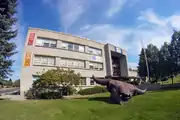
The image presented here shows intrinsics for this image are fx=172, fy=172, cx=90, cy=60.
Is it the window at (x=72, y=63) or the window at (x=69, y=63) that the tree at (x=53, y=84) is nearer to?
the window at (x=72, y=63)

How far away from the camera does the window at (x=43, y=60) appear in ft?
115

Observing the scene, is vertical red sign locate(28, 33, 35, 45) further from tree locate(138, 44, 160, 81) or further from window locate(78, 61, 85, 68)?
tree locate(138, 44, 160, 81)

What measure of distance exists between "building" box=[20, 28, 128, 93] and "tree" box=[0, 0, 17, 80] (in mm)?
11682

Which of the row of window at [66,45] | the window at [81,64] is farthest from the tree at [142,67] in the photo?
the window at [81,64]

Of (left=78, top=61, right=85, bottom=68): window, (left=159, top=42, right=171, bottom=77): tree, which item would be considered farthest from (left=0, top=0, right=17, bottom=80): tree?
(left=159, top=42, right=171, bottom=77): tree

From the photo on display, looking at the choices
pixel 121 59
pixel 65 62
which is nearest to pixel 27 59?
pixel 65 62

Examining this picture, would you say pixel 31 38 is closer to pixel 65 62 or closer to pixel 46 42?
pixel 46 42

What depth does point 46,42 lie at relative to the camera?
3750cm

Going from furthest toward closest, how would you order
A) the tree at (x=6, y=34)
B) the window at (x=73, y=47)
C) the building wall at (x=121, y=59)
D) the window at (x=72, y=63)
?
the building wall at (x=121, y=59) < the window at (x=73, y=47) < the window at (x=72, y=63) < the tree at (x=6, y=34)

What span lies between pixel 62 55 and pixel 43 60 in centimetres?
458

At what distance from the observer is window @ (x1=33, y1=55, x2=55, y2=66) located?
35.0 m

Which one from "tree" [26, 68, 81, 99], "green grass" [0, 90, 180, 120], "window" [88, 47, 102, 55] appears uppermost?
"window" [88, 47, 102, 55]

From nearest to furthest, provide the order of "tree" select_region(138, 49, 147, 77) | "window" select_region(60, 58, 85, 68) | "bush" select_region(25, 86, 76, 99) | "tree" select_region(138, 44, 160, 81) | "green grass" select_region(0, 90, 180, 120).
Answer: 1. "green grass" select_region(0, 90, 180, 120)
2. "bush" select_region(25, 86, 76, 99)
3. "window" select_region(60, 58, 85, 68)
4. "tree" select_region(138, 44, 160, 81)
5. "tree" select_region(138, 49, 147, 77)

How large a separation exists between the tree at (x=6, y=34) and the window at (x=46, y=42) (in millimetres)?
14212
